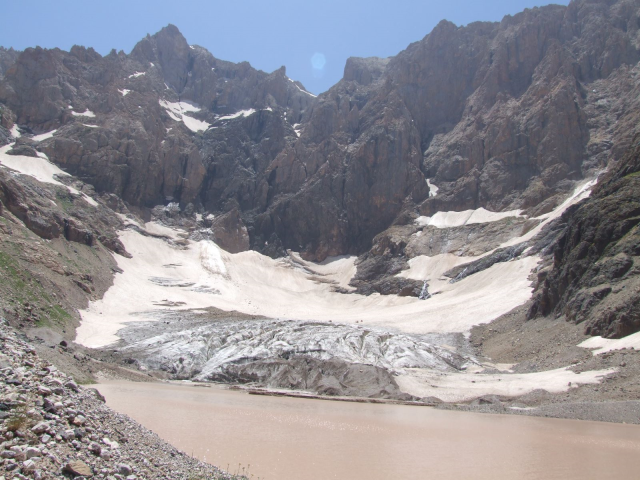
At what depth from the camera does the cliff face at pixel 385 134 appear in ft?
407

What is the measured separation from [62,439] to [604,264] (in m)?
53.3

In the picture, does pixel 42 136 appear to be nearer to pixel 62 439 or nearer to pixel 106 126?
pixel 106 126

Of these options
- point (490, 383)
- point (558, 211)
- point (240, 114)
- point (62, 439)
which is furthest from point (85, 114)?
point (62, 439)

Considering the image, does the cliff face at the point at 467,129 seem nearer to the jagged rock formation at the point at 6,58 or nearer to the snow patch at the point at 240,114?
the snow patch at the point at 240,114

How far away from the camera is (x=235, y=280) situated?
380ft

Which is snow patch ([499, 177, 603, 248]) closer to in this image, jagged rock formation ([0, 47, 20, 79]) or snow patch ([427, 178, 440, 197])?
snow patch ([427, 178, 440, 197])

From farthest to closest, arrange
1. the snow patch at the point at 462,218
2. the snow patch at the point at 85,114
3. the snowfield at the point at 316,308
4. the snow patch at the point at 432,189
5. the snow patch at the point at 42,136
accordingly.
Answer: the snow patch at the point at 85,114 < the snow patch at the point at 432,189 < the snow patch at the point at 42,136 < the snow patch at the point at 462,218 < the snowfield at the point at 316,308

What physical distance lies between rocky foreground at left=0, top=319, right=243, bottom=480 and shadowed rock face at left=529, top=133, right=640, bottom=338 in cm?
4111

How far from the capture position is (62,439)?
27.5 ft

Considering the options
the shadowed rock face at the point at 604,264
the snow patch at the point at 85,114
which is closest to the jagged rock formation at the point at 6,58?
the snow patch at the point at 85,114

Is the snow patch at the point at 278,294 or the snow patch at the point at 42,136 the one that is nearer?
the snow patch at the point at 278,294

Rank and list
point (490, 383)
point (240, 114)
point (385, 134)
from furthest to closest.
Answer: point (240, 114) → point (385, 134) → point (490, 383)

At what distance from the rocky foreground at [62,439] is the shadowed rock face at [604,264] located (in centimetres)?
4111

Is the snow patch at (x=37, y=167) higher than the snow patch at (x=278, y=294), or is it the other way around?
the snow patch at (x=37, y=167)
